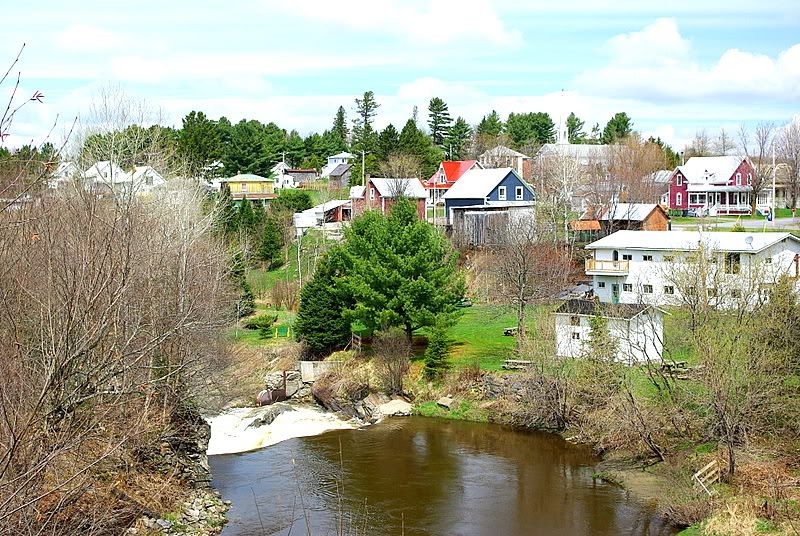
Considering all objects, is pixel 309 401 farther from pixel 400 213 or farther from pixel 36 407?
pixel 36 407

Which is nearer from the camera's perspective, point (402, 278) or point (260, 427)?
point (260, 427)

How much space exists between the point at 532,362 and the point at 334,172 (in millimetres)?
53603

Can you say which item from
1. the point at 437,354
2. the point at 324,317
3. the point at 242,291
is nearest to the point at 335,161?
the point at 242,291

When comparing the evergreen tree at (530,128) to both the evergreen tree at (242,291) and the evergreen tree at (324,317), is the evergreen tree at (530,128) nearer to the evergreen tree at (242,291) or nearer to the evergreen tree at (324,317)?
the evergreen tree at (242,291)

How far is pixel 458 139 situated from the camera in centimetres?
8625

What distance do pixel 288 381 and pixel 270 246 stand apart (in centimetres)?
1719

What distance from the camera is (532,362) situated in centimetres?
3019

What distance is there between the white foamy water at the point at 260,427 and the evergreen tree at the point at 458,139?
53.4 meters

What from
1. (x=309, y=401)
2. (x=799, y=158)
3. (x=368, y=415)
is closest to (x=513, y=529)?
(x=368, y=415)

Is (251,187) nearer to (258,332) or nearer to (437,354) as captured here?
(258,332)

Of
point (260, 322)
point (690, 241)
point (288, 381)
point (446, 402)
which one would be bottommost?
point (446, 402)

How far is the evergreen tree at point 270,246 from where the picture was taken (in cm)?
5172

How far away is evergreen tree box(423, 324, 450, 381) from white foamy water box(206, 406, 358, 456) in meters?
4.10

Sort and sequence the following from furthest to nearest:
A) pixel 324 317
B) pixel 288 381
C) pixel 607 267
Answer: pixel 607 267 → pixel 324 317 → pixel 288 381
